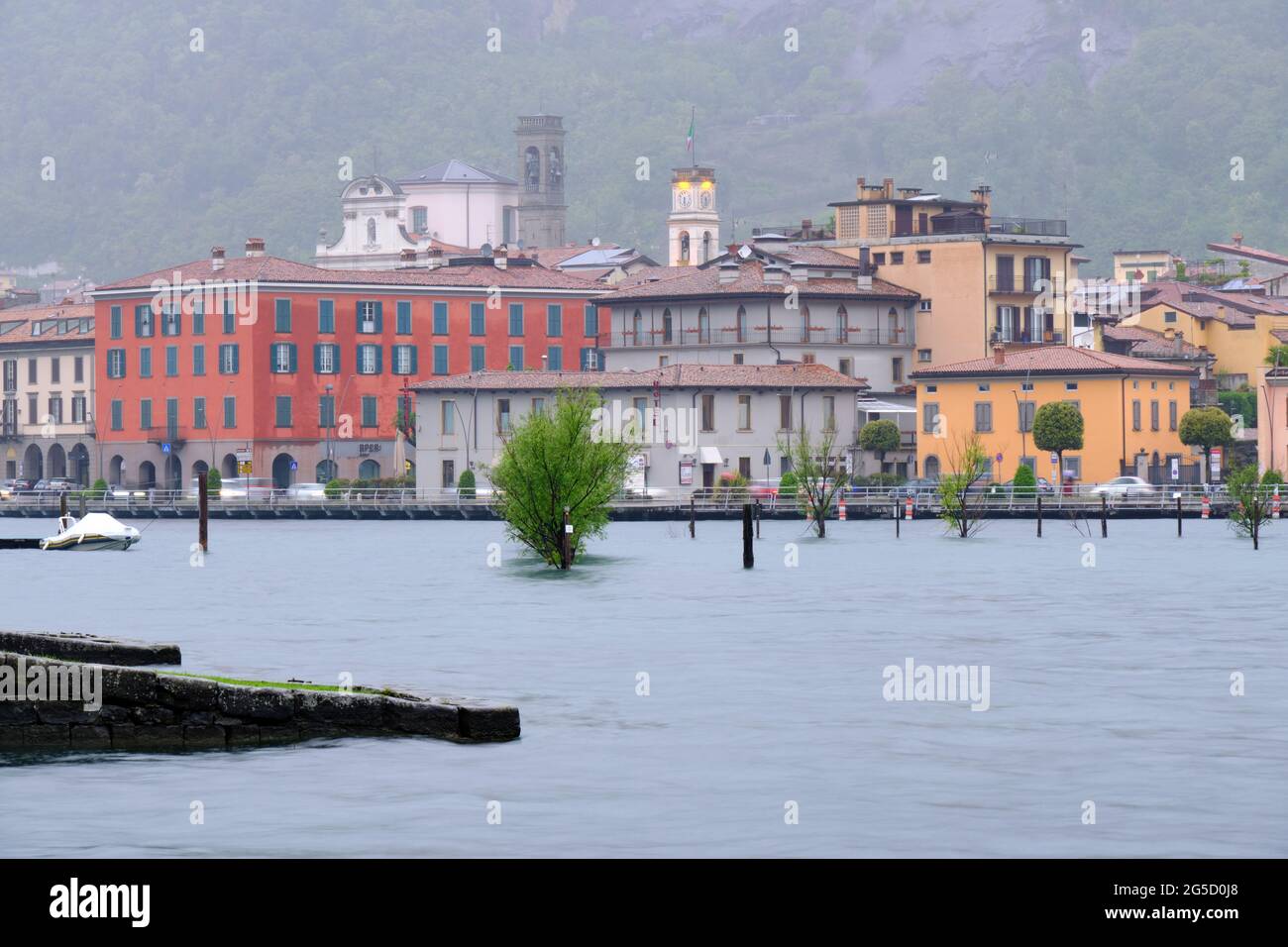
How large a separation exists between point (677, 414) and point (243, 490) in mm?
22701

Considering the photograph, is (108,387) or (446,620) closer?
(446,620)

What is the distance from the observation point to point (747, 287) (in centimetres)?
13012

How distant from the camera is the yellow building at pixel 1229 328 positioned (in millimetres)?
136625

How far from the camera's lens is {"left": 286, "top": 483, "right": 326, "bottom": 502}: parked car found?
12394cm

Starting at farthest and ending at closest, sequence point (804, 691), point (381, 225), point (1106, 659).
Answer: point (381, 225), point (1106, 659), point (804, 691)

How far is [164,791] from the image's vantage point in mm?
28594

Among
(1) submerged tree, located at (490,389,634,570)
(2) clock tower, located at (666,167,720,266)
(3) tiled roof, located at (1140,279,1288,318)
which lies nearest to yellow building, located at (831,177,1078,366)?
(3) tiled roof, located at (1140,279,1288,318)

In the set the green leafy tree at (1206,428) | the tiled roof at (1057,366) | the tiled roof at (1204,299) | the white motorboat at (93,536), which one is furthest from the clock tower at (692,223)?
the white motorboat at (93,536)

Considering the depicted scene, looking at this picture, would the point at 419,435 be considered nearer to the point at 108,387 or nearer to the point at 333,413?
the point at 333,413
